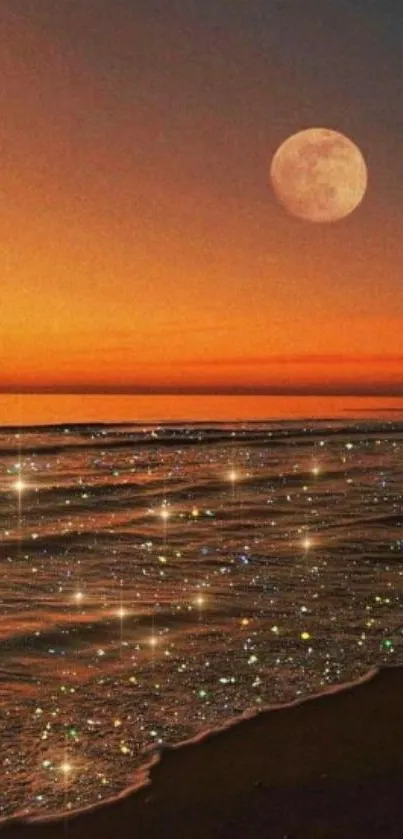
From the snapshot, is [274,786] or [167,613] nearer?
[274,786]

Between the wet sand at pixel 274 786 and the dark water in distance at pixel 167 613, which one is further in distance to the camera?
the dark water in distance at pixel 167 613

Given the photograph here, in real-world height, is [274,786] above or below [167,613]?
below

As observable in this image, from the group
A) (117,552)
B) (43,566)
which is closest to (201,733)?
(43,566)

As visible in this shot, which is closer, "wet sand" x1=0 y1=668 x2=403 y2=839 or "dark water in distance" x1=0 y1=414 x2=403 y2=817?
"wet sand" x1=0 y1=668 x2=403 y2=839

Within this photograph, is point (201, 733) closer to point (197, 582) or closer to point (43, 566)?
point (197, 582)

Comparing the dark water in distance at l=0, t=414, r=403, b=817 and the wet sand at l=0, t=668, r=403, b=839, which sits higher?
the dark water in distance at l=0, t=414, r=403, b=817
